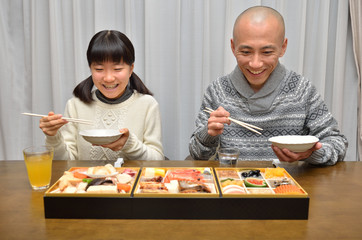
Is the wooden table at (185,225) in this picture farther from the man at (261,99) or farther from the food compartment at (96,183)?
the man at (261,99)

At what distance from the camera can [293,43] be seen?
255 centimetres

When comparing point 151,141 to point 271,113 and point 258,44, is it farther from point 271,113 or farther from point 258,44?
point 258,44

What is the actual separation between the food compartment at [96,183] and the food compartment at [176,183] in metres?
0.04

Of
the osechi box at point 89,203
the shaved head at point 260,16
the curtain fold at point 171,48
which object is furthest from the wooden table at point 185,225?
the curtain fold at point 171,48

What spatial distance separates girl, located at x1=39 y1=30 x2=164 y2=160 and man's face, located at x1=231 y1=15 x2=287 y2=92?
571 mm

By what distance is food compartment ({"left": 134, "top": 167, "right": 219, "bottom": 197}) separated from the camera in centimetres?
93

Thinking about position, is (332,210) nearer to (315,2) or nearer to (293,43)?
(293,43)

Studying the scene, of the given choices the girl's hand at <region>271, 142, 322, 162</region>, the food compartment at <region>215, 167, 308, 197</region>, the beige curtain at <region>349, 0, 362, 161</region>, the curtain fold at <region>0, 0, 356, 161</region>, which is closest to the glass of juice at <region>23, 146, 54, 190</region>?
the food compartment at <region>215, 167, 308, 197</region>

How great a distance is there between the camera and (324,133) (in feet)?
5.25

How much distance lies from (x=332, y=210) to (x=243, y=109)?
2.76ft

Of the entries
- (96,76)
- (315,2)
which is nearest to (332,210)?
(96,76)

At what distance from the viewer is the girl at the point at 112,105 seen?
166 cm

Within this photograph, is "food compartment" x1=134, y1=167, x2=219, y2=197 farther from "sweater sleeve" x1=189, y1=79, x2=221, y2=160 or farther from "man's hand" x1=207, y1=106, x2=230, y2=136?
"sweater sleeve" x1=189, y1=79, x2=221, y2=160

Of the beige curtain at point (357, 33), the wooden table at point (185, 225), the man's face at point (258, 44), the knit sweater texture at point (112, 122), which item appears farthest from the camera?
the beige curtain at point (357, 33)
